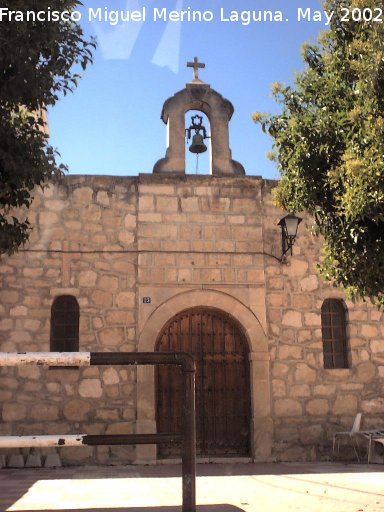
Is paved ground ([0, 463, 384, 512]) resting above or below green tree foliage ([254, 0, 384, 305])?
below

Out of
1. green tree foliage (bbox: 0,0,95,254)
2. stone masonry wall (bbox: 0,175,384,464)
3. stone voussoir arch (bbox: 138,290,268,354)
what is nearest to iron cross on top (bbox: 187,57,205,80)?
stone masonry wall (bbox: 0,175,384,464)

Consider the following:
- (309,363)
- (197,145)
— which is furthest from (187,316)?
(197,145)

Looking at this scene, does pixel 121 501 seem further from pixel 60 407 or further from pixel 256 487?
pixel 60 407

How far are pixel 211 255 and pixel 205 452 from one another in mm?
2929

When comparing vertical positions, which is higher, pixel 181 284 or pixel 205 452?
pixel 181 284

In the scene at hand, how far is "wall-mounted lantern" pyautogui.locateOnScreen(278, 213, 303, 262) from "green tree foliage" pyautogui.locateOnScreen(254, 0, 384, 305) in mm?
2890

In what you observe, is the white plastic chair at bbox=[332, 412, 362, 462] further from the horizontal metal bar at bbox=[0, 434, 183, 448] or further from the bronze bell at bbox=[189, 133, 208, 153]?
the horizontal metal bar at bbox=[0, 434, 183, 448]

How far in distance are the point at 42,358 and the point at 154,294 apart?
5828 mm

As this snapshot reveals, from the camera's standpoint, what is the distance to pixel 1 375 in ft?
28.6

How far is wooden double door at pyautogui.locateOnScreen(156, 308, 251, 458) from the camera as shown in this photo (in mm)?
8945

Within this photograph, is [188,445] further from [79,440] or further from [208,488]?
[208,488]

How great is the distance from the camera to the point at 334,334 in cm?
959

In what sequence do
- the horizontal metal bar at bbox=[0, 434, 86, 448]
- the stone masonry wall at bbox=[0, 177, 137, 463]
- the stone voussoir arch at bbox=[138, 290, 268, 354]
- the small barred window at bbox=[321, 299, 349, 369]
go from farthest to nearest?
the small barred window at bbox=[321, 299, 349, 369]
the stone voussoir arch at bbox=[138, 290, 268, 354]
the stone masonry wall at bbox=[0, 177, 137, 463]
the horizontal metal bar at bbox=[0, 434, 86, 448]

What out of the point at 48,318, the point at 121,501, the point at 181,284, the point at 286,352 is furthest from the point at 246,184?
the point at 121,501
